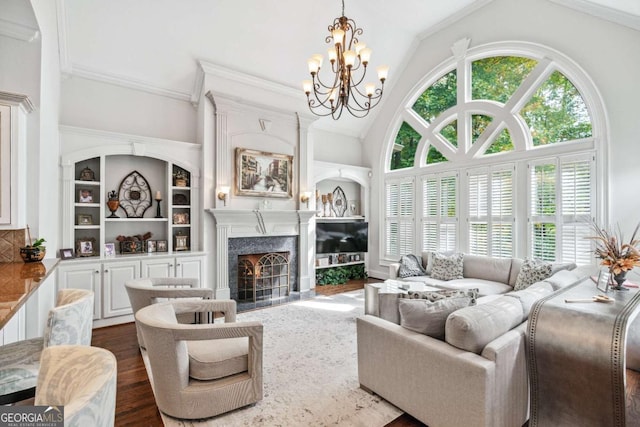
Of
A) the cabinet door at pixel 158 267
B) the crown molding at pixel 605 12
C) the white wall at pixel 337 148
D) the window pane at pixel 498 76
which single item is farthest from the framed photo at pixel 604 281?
the white wall at pixel 337 148

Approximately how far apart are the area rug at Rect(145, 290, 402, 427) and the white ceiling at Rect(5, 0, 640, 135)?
426 centimetres

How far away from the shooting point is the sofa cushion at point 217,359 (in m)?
2.34

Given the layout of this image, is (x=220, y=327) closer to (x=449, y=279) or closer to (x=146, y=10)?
(x=449, y=279)

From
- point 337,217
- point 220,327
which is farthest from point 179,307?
point 337,217

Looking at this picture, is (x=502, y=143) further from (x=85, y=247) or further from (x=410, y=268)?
(x=85, y=247)

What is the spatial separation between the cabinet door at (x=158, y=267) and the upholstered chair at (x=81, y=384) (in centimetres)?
373

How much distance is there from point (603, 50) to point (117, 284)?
24.8 feet

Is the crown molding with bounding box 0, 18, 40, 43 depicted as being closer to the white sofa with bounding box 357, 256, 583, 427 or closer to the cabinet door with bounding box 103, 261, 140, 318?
the cabinet door with bounding box 103, 261, 140, 318

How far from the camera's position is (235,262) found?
17.6 ft

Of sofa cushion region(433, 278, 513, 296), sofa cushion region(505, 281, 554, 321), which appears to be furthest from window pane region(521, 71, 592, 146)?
sofa cushion region(505, 281, 554, 321)

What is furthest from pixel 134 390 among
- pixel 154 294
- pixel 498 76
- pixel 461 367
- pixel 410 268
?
pixel 498 76

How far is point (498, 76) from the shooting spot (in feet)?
18.2

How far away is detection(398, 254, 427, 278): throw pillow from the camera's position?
5500mm

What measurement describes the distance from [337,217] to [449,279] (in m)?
3.02
